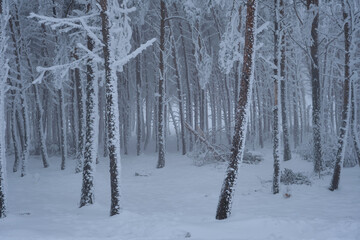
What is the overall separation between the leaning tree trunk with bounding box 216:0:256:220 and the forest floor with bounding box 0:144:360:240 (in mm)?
401

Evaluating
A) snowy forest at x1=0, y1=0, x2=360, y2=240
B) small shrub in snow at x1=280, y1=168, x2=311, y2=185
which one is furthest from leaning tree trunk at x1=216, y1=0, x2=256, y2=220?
small shrub in snow at x1=280, y1=168, x2=311, y2=185

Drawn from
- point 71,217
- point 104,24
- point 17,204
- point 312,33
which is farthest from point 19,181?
point 312,33

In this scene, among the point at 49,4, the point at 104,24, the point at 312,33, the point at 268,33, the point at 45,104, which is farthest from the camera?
the point at 45,104

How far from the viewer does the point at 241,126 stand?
21.2 ft

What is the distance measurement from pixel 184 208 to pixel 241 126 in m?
3.30

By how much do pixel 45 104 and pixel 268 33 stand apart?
17.5 m

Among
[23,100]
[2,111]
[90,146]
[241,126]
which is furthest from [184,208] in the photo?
[23,100]

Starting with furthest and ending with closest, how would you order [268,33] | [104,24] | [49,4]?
[268,33] → [49,4] → [104,24]

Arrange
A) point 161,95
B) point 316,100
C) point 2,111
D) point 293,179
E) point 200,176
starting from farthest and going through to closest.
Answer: point 161,95
point 200,176
point 316,100
point 293,179
point 2,111

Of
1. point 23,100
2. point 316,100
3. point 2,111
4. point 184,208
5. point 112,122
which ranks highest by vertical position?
point 23,100

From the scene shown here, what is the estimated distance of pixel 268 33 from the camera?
1795 cm

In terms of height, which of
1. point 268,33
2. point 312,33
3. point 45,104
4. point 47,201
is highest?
point 268,33

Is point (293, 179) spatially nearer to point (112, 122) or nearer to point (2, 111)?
point (112, 122)

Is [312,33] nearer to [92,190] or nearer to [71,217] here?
[92,190]
